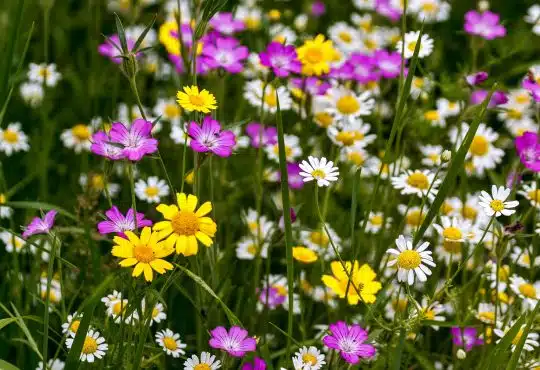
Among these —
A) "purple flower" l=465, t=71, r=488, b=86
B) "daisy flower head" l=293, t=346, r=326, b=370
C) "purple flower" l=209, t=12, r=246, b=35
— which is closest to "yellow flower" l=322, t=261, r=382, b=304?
"daisy flower head" l=293, t=346, r=326, b=370

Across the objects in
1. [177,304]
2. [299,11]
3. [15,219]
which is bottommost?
[177,304]

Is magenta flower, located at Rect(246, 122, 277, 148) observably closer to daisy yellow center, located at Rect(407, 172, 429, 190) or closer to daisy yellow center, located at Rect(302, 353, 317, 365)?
daisy yellow center, located at Rect(407, 172, 429, 190)

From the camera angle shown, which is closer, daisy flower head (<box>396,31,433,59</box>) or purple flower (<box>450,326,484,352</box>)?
purple flower (<box>450,326,484,352</box>)

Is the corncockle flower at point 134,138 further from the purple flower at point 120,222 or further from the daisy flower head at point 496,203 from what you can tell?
the daisy flower head at point 496,203

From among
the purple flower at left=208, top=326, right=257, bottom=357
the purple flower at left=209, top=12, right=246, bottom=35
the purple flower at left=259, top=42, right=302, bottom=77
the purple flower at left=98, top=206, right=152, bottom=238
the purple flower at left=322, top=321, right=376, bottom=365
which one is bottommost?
the purple flower at left=208, top=326, right=257, bottom=357

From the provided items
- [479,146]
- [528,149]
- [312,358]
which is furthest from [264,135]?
[312,358]

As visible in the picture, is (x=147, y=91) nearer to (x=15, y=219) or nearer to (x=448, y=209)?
(x=15, y=219)

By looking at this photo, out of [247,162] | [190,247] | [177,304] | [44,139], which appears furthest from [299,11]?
[190,247]
